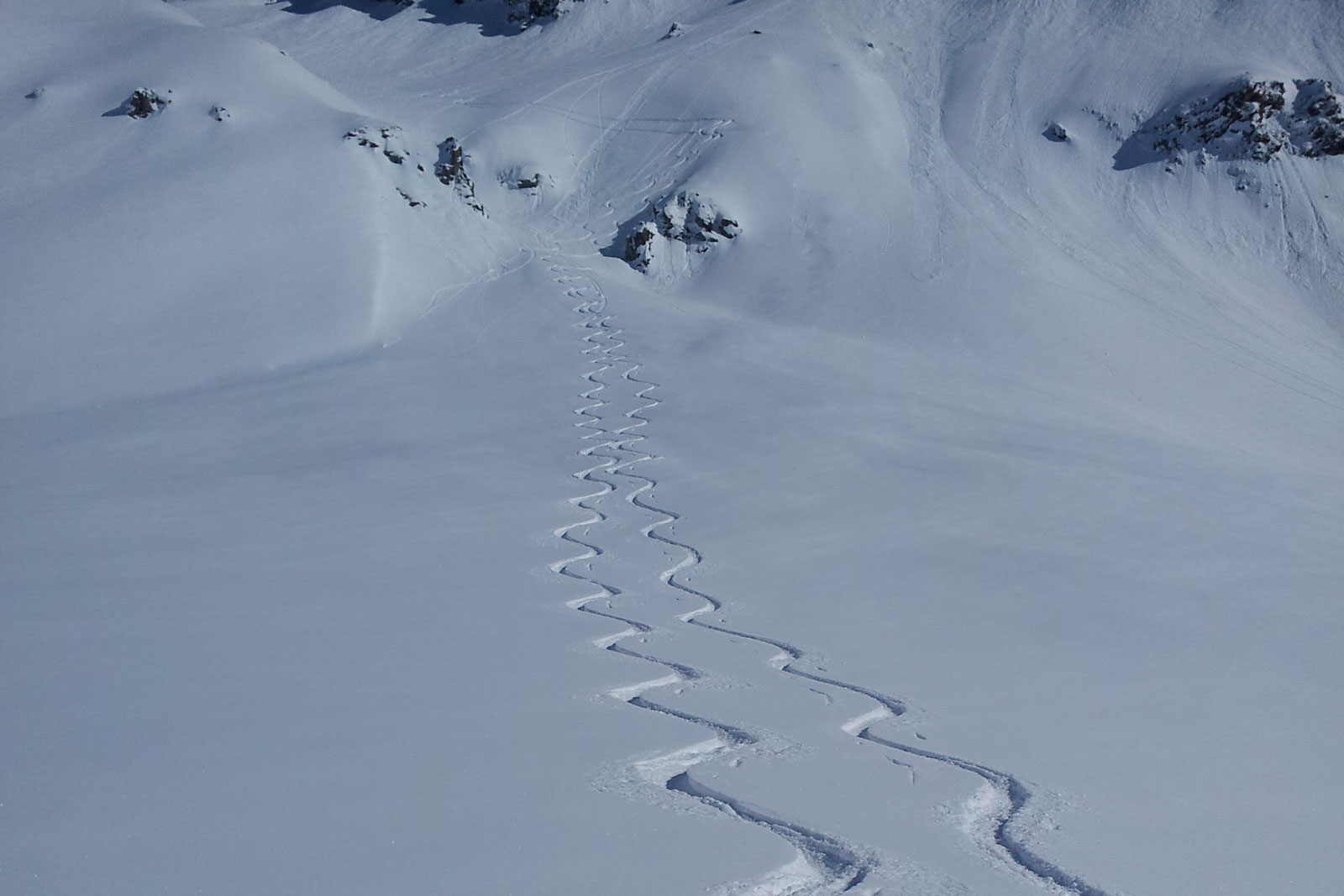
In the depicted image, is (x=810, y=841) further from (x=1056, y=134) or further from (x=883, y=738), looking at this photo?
(x=1056, y=134)

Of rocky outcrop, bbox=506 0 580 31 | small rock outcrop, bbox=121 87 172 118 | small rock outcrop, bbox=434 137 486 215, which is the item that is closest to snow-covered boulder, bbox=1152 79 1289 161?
small rock outcrop, bbox=434 137 486 215

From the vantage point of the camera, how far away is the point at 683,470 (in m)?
9.35

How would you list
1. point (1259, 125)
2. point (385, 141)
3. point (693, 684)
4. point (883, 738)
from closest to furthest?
point (883, 738), point (693, 684), point (385, 141), point (1259, 125)

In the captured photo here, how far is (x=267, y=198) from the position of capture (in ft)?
54.3

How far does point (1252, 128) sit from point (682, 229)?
1182 centimetres

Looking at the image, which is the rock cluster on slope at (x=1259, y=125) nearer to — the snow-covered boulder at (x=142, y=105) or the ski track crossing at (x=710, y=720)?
the ski track crossing at (x=710, y=720)

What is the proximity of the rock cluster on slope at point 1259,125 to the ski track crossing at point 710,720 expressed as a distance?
55.4 feet

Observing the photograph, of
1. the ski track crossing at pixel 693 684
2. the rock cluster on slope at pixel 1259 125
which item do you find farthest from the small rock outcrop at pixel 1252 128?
the ski track crossing at pixel 693 684

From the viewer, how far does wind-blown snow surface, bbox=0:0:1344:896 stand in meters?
3.12

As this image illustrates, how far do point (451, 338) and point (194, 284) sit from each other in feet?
11.9

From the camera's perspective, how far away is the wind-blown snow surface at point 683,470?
3117 millimetres

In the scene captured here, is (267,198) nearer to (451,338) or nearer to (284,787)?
(451,338)

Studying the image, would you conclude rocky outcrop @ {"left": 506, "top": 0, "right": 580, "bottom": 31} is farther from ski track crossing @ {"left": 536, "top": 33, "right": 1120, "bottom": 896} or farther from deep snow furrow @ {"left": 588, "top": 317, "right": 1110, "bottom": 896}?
deep snow furrow @ {"left": 588, "top": 317, "right": 1110, "bottom": 896}

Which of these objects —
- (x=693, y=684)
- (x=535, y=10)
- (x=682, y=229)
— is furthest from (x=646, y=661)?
(x=535, y=10)
